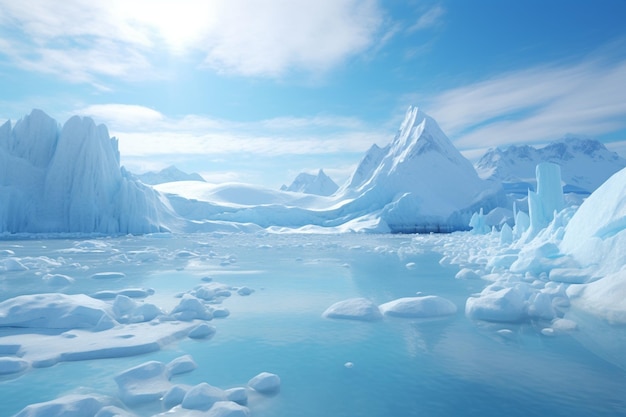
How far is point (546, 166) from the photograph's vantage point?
19297 millimetres

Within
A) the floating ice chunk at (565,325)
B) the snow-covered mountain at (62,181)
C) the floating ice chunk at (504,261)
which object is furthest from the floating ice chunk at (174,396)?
the snow-covered mountain at (62,181)

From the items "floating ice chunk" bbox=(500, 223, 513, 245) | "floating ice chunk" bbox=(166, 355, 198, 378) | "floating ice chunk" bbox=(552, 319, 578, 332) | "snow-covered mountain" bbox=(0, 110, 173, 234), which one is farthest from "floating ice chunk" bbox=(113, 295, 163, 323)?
"snow-covered mountain" bbox=(0, 110, 173, 234)

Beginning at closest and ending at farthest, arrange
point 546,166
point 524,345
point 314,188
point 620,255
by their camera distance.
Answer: point 524,345 < point 620,255 < point 546,166 < point 314,188

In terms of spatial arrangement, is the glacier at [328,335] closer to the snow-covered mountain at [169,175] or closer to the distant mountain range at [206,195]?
the distant mountain range at [206,195]

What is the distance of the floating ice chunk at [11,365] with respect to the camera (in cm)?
487

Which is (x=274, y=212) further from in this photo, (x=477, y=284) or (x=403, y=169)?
(x=477, y=284)

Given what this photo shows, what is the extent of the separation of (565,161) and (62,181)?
622ft

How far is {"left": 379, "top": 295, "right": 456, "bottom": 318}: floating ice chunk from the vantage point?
758 cm

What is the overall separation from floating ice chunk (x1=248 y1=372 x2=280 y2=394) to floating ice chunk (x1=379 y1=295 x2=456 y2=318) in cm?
374

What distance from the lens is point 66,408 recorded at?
11.8 feet

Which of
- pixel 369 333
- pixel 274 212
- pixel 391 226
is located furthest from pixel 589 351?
pixel 274 212

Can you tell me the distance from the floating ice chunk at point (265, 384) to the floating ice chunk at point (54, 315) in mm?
3331

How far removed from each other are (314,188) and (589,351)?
462 ft

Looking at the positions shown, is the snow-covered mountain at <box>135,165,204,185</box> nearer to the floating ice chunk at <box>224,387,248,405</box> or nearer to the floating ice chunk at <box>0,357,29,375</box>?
the floating ice chunk at <box>0,357,29,375</box>
